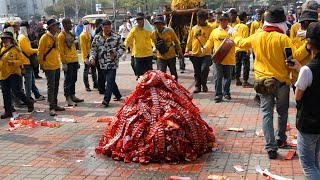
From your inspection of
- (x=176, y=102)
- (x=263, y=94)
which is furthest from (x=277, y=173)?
(x=176, y=102)

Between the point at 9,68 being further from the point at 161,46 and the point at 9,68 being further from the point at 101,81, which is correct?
the point at 161,46

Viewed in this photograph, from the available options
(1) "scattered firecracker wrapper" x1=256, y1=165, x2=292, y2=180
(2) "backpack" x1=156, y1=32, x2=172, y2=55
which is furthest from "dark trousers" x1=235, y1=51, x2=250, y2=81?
(1) "scattered firecracker wrapper" x1=256, y1=165, x2=292, y2=180

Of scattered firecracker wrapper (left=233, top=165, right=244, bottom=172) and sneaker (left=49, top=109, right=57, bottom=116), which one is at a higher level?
scattered firecracker wrapper (left=233, top=165, right=244, bottom=172)

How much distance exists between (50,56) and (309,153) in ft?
20.5

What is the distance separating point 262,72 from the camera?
5.92m

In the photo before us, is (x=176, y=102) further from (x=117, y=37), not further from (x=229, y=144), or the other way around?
(x=117, y=37)

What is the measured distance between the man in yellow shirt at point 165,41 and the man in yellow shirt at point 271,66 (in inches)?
182

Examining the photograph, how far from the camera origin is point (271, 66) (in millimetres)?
5848

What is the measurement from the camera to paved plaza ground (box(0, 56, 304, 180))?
221 inches

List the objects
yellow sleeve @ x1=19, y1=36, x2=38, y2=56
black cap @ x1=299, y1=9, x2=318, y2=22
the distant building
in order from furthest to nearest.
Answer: the distant building
yellow sleeve @ x1=19, y1=36, x2=38, y2=56
black cap @ x1=299, y1=9, x2=318, y2=22

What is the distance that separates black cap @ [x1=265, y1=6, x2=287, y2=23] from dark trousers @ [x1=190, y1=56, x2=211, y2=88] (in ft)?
15.4

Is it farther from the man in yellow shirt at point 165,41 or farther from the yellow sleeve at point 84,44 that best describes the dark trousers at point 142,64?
the yellow sleeve at point 84,44

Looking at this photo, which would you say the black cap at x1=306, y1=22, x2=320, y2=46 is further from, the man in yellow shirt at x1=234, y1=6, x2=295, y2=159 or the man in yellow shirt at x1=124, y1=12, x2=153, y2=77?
the man in yellow shirt at x1=124, y1=12, x2=153, y2=77

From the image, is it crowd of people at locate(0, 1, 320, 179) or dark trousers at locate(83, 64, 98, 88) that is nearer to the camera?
crowd of people at locate(0, 1, 320, 179)
